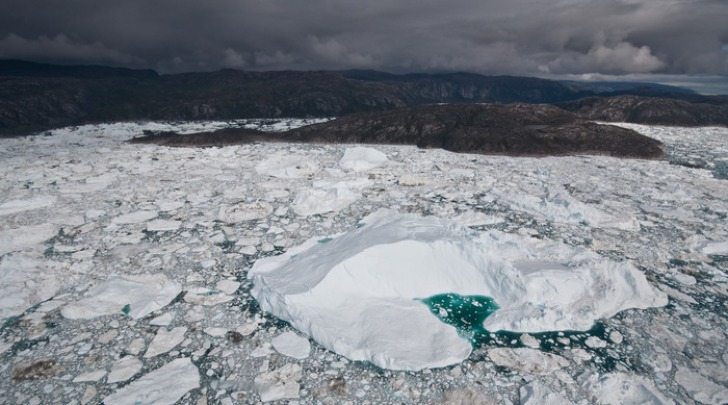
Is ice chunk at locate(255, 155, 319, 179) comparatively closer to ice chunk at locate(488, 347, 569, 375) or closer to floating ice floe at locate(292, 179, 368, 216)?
floating ice floe at locate(292, 179, 368, 216)

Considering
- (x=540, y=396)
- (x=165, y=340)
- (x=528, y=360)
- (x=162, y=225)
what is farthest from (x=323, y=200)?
(x=540, y=396)

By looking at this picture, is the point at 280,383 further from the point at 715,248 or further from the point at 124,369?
the point at 715,248

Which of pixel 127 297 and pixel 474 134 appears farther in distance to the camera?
pixel 474 134

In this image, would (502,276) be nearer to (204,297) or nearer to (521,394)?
(521,394)

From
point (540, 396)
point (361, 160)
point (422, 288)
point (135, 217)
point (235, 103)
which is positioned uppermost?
point (235, 103)

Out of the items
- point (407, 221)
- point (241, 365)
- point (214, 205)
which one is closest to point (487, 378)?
point (241, 365)

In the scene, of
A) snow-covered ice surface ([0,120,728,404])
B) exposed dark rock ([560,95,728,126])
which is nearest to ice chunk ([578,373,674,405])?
snow-covered ice surface ([0,120,728,404])

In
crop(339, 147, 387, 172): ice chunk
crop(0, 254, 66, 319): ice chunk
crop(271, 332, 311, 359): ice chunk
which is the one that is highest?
crop(339, 147, 387, 172): ice chunk
